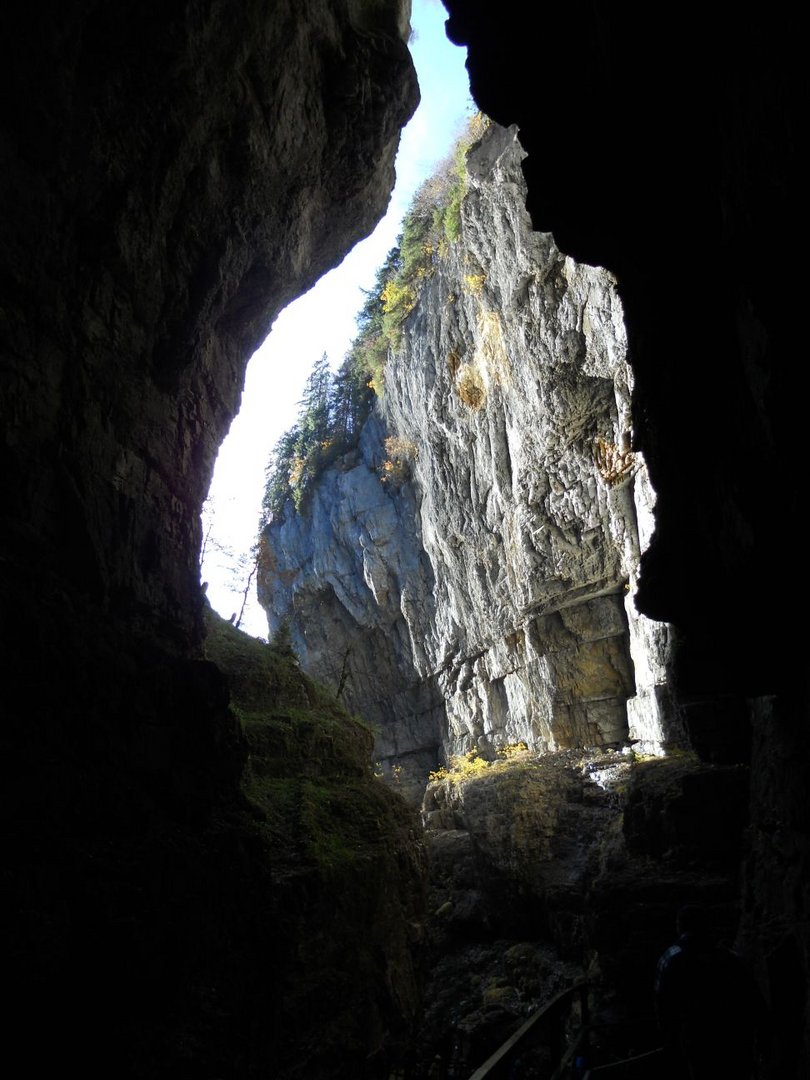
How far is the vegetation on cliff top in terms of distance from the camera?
2902 cm

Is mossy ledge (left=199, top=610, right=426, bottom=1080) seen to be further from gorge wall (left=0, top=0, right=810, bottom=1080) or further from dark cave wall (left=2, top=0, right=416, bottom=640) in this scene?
dark cave wall (left=2, top=0, right=416, bottom=640)

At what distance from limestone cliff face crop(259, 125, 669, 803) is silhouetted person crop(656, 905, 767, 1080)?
13.9 metres

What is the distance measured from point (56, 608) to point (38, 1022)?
13.8 ft

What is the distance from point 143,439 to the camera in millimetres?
11000

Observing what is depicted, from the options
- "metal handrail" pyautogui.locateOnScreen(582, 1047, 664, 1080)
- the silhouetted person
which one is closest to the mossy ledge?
"metal handrail" pyautogui.locateOnScreen(582, 1047, 664, 1080)

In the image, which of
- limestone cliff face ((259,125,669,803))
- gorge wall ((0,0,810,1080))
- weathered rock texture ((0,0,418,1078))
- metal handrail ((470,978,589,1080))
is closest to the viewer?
metal handrail ((470,978,589,1080))

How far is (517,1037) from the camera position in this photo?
166 inches

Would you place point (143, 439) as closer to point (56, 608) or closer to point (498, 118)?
point (56, 608)

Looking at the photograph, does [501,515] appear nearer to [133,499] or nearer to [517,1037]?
[133,499]

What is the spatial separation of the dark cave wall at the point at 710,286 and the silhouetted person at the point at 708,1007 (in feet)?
3.12

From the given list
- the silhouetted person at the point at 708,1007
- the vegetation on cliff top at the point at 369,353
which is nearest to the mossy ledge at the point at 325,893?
the silhouetted person at the point at 708,1007

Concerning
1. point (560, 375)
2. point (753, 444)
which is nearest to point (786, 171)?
point (753, 444)

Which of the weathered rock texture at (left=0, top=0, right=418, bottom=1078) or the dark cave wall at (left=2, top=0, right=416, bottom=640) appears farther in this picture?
the dark cave wall at (left=2, top=0, right=416, bottom=640)

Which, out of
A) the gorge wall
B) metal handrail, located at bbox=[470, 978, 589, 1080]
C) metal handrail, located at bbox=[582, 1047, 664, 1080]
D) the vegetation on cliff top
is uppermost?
the vegetation on cliff top
